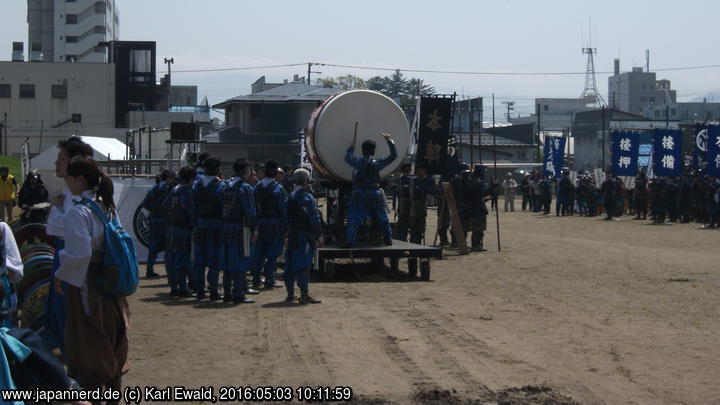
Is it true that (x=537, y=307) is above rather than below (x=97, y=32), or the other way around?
below

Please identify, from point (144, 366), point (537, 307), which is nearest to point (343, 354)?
point (144, 366)

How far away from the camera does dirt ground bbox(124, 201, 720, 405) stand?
25.0 feet

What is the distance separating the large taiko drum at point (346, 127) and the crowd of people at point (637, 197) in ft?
55.0

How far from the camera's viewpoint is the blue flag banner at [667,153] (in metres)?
33.8

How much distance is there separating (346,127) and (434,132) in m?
4.35

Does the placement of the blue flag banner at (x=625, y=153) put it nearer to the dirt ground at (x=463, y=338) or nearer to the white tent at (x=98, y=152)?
the white tent at (x=98, y=152)

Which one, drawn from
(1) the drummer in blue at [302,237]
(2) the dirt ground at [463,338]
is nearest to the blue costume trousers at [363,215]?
(2) the dirt ground at [463,338]

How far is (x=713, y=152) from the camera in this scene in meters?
31.6

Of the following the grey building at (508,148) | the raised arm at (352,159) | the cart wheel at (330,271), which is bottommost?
the cart wheel at (330,271)

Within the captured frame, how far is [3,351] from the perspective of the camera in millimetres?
5160

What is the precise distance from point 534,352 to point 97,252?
452 centimetres

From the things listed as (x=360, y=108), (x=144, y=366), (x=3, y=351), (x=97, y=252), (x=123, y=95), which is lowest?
(x=144, y=366)

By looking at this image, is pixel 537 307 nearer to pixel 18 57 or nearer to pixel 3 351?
pixel 3 351

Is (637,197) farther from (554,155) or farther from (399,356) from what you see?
(399,356)
